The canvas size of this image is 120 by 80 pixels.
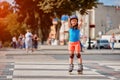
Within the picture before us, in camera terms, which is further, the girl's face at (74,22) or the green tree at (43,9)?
the green tree at (43,9)

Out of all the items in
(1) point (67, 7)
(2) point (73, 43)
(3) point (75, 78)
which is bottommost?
(3) point (75, 78)

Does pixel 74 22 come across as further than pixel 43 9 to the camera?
No

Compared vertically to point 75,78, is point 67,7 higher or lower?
higher

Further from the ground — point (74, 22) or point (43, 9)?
point (43, 9)

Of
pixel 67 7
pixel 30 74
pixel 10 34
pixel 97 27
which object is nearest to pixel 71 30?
pixel 30 74

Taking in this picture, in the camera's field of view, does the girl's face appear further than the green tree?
No

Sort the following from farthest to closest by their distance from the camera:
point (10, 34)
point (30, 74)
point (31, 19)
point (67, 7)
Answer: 1. point (10, 34)
2. point (31, 19)
3. point (67, 7)
4. point (30, 74)

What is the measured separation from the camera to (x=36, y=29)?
6638 cm

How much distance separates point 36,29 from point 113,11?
55.6 metres

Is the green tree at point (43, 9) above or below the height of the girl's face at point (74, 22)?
above

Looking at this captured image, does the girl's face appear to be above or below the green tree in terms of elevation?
below

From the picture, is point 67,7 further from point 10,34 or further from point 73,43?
point 10,34

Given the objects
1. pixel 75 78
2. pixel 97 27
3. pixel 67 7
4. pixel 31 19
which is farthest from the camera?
pixel 97 27

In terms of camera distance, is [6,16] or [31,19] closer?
[31,19]
